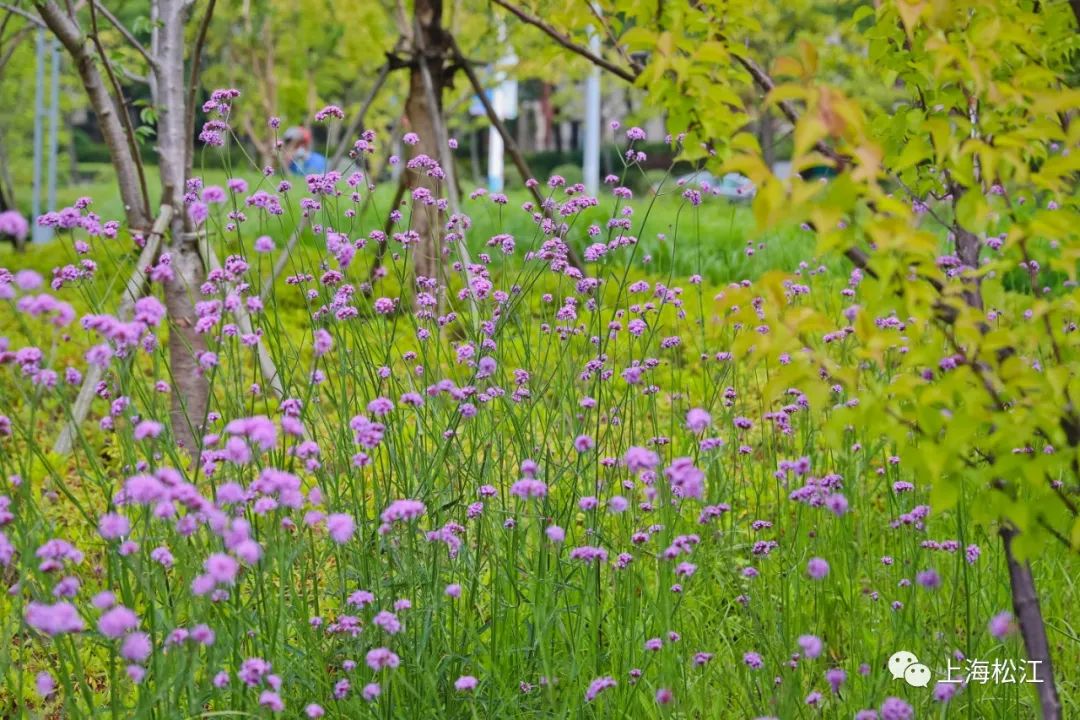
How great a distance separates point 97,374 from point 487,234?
460 centimetres

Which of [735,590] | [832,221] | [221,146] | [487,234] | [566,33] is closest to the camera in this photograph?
[832,221]

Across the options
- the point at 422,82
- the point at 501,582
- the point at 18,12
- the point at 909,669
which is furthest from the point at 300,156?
the point at 909,669

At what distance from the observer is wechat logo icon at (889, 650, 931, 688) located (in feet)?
8.21

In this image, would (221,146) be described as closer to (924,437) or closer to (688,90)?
(688,90)

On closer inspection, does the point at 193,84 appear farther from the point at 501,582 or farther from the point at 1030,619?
the point at 1030,619

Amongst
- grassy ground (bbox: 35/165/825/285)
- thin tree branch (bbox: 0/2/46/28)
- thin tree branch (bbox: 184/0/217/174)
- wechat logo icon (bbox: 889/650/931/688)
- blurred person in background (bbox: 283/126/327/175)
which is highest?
thin tree branch (bbox: 0/2/46/28)

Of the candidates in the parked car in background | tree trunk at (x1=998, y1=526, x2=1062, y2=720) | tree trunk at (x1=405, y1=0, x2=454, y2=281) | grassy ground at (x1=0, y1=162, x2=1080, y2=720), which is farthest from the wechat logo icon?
tree trunk at (x1=405, y1=0, x2=454, y2=281)

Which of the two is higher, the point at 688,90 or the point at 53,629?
the point at 688,90

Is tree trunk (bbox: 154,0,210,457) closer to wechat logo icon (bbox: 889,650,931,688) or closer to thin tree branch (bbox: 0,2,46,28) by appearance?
thin tree branch (bbox: 0,2,46,28)

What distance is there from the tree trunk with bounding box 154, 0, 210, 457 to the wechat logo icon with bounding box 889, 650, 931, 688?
10.5 feet

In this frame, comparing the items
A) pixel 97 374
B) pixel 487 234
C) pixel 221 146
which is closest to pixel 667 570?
pixel 221 146

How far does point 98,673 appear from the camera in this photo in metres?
3.48

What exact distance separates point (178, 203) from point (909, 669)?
11.8 feet

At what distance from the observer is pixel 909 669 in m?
2.54
